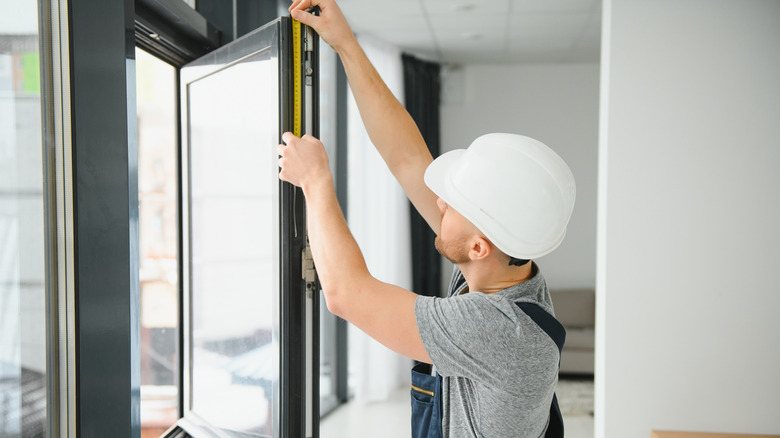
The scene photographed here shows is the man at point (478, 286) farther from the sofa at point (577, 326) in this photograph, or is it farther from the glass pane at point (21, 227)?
the sofa at point (577, 326)

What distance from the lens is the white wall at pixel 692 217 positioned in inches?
112

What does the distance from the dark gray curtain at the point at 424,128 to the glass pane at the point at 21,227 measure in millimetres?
4158

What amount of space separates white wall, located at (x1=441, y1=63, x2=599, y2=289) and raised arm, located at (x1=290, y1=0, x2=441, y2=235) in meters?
4.22

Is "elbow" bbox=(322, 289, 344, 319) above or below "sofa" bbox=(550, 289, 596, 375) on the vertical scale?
above

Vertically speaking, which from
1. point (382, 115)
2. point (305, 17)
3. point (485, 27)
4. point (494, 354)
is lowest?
point (494, 354)

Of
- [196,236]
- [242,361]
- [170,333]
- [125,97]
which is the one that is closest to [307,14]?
[125,97]

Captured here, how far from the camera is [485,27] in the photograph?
4.41m

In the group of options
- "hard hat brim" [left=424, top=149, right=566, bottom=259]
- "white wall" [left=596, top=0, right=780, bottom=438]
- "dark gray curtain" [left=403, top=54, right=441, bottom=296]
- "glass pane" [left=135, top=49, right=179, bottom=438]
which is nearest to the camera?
"hard hat brim" [left=424, top=149, right=566, bottom=259]

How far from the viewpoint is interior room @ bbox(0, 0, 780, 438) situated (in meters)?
1.10

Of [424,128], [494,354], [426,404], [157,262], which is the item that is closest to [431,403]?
[426,404]

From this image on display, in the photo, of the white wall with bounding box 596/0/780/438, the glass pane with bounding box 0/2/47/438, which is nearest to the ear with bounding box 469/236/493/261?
the glass pane with bounding box 0/2/47/438

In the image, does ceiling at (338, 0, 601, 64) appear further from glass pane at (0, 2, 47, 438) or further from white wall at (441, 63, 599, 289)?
glass pane at (0, 2, 47, 438)

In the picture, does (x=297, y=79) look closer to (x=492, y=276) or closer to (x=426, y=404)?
(x=492, y=276)

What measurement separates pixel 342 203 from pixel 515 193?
10.5 ft
